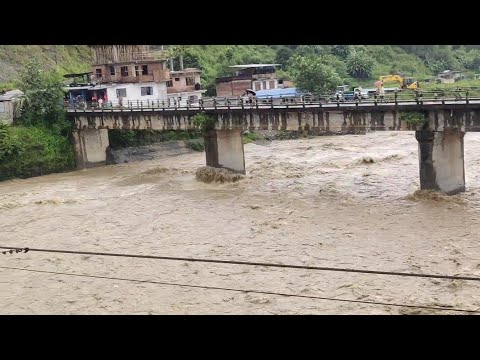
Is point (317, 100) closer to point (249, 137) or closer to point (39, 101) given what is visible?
point (249, 137)

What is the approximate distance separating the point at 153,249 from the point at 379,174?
1697 centimetres

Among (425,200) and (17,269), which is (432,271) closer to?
(425,200)

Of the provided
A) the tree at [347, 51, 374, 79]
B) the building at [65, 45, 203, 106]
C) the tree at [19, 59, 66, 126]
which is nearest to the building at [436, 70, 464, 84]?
the tree at [347, 51, 374, 79]

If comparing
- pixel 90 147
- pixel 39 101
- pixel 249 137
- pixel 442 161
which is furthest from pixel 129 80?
pixel 442 161

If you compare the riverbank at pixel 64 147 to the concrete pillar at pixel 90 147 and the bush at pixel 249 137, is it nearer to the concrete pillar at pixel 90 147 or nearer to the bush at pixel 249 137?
the bush at pixel 249 137

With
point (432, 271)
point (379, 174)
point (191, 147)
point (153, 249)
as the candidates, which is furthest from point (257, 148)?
point (432, 271)

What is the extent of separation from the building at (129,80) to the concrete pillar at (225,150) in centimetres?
1283

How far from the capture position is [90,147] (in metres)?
48.2

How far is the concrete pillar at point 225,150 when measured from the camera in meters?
38.3

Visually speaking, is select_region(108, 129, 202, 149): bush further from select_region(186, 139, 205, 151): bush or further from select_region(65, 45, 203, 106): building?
select_region(65, 45, 203, 106): building

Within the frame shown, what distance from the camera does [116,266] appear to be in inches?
877

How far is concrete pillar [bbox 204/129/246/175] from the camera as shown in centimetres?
3831

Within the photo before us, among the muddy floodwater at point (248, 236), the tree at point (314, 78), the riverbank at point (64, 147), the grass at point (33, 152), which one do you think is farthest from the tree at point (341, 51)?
the grass at point (33, 152)

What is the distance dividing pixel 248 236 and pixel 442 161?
414 inches
